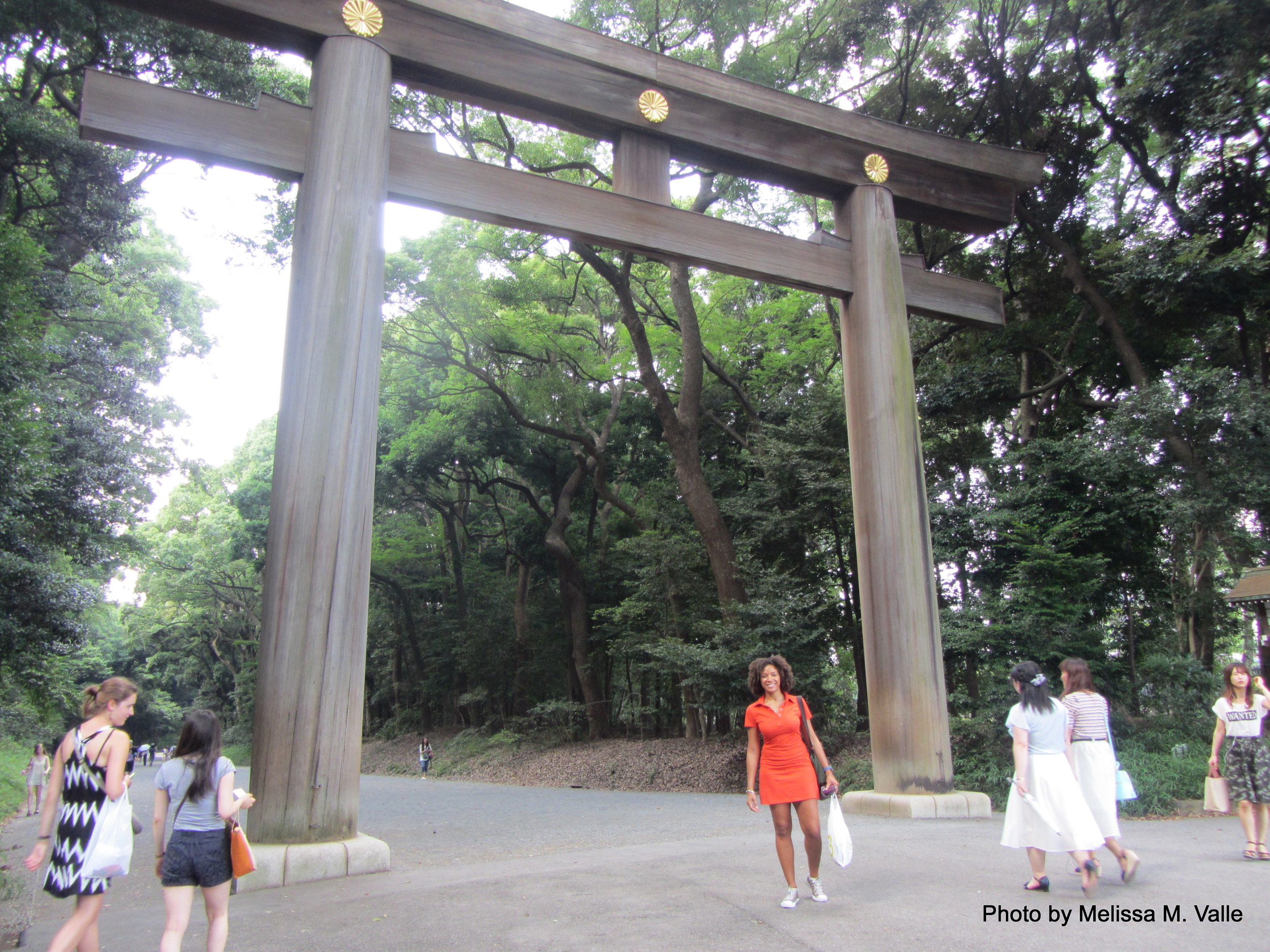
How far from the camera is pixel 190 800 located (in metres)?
3.37

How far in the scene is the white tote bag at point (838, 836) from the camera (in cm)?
402

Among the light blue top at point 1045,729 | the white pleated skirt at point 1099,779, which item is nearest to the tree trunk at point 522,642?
the white pleated skirt at point 1099,779

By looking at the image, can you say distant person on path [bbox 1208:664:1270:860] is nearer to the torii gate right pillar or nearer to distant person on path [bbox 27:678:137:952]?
the torii gate right pillar

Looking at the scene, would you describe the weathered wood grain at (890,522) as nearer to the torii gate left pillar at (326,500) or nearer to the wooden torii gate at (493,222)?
the wooden torii gate at (493,222)

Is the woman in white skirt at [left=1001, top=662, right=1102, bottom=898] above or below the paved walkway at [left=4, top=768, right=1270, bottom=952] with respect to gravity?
above

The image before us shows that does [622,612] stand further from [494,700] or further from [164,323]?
[164,323]

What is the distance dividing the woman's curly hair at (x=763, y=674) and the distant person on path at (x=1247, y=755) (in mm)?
3239

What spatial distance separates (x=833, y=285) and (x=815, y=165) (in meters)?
1.22

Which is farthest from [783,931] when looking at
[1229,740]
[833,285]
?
[833,285]

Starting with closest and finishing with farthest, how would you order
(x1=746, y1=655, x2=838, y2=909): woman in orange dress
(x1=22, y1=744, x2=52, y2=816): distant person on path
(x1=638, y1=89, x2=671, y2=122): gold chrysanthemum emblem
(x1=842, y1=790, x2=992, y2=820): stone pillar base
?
(x1=746, y1=655, x2=838, y2=909): woman in orange dress → (x1=842, y1=790, x2=992, y2=820): stone pillar base → (x1=638, y1=89, x2=671, y2=122): gold chrysanthemum emblem → (x1=22, y1=744, x2=52, y2=816): distant person on path

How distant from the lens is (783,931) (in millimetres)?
3693

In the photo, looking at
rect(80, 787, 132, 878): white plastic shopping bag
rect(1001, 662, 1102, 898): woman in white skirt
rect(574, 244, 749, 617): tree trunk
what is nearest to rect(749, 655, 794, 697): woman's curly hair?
rect(1001, 662, 1102, 898): woman in white skirt

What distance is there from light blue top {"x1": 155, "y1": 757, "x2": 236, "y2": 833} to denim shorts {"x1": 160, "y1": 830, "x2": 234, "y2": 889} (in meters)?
0.02

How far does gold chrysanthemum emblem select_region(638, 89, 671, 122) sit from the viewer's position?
7.36 metres
